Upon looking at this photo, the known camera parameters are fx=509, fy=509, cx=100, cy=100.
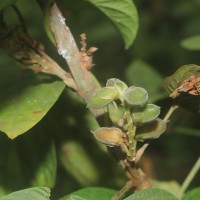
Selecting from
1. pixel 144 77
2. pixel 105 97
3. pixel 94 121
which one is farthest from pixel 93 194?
pixel 144 77

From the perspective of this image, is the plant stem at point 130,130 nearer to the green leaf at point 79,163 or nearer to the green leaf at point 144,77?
the green leaf at point 79,163

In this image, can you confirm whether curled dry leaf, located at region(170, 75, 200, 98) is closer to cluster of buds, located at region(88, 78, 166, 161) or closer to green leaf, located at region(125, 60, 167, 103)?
cluster of buds, located at region(88, 78, 166, 161)

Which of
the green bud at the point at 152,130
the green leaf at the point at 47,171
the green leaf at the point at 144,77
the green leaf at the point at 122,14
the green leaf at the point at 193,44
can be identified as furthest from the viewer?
the green leaf at the point at 144,77

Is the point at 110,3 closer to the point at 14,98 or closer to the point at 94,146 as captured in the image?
the point at 14,98

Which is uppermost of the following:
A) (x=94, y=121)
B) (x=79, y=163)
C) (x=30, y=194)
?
(x=30, y=194)

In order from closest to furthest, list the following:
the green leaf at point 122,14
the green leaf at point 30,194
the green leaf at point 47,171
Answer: the green leaf at point 30,194, the green leaf at point 122,14, the green leaf at point 47,171

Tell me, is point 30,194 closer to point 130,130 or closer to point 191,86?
point 130,130

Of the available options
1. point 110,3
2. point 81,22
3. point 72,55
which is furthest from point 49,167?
point 81,22

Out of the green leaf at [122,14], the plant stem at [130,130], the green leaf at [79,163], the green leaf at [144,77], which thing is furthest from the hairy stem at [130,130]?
the green leaf at [144,77]
